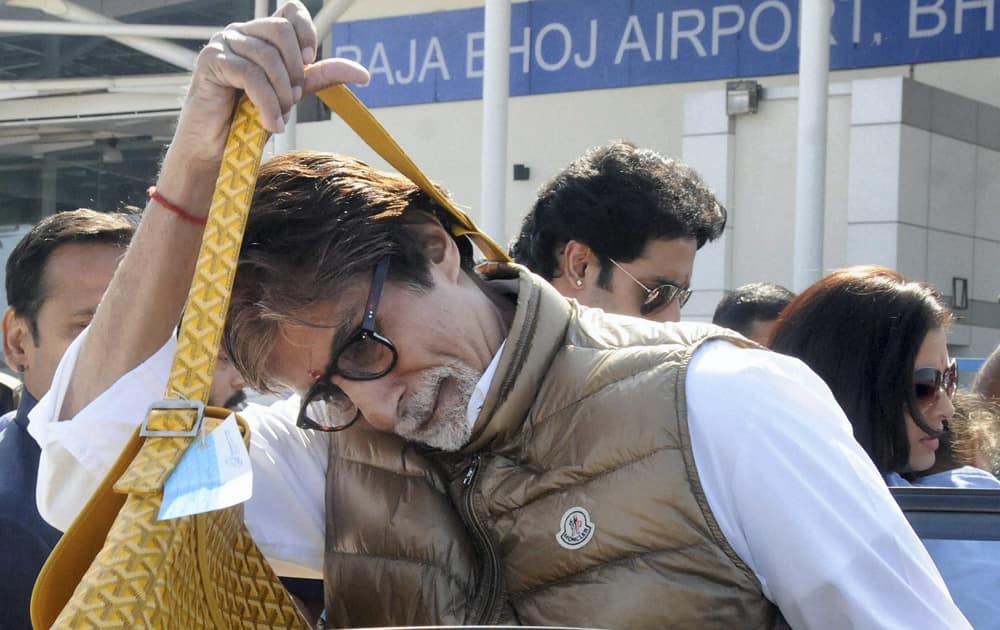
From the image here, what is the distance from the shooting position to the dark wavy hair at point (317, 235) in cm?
177

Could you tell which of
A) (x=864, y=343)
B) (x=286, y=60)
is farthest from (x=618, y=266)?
(x=286, y=60)

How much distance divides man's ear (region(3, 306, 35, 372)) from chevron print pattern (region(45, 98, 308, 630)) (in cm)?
181

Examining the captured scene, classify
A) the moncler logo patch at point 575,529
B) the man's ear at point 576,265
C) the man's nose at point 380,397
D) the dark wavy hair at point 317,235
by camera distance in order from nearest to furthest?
1. the moncler logo patch at point 575,529
2. the dark wavy hair at point 317,235
3. the man's nose at point 380,397
4. the man's ear at point 576,265

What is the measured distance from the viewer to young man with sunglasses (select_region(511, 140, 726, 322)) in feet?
10.9

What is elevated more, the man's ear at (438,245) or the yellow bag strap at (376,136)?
the yellow bag strap at (376,136)

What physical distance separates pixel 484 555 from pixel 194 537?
476mm

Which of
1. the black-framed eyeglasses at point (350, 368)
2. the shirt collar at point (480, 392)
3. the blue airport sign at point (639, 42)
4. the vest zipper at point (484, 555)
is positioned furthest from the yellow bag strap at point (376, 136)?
the blue airport sign at point (639, 42)

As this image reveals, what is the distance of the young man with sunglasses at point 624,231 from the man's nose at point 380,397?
1482 millimetres

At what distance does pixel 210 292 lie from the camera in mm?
1421

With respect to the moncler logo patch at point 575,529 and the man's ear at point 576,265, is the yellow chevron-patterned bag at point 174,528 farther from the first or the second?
the man's ear at point 576,265

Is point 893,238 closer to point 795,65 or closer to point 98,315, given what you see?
point 795,65

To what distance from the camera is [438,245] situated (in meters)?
1.91

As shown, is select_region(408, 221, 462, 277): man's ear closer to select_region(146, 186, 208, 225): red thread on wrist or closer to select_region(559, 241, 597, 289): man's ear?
select_region(146, 186, 208, 225): red thread on wrist

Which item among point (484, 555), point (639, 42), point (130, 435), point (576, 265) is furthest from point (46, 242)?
point (639, 42)
